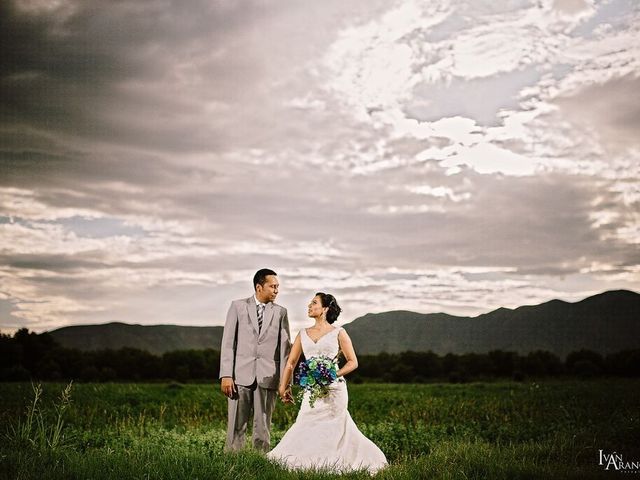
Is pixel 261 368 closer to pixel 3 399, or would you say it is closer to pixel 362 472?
pixel 362 472

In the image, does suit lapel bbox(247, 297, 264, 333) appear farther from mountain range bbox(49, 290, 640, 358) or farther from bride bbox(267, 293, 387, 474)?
mountain range bbox(49, 290, 640, 358)

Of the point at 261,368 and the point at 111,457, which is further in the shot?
the point at 261,368

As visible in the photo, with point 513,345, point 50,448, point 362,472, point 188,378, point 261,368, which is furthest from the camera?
point 513,345

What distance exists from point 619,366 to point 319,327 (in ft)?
189

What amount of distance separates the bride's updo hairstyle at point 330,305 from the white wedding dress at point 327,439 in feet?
0.69

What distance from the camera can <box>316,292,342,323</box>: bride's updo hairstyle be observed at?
35.6ft

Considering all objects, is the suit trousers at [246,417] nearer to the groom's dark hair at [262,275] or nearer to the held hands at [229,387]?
the held hands at [229,387]

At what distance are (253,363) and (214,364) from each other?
46.1 meters

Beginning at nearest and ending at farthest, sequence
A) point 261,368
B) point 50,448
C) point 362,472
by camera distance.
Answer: point 50,448 < point 362,472 < point 261,368

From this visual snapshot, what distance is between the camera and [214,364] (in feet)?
181

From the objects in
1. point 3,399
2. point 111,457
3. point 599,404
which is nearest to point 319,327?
point 111,457

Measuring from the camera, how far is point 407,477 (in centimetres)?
859

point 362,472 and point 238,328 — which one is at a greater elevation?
point 238,328

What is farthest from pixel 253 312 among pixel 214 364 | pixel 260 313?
pixel 214 364
